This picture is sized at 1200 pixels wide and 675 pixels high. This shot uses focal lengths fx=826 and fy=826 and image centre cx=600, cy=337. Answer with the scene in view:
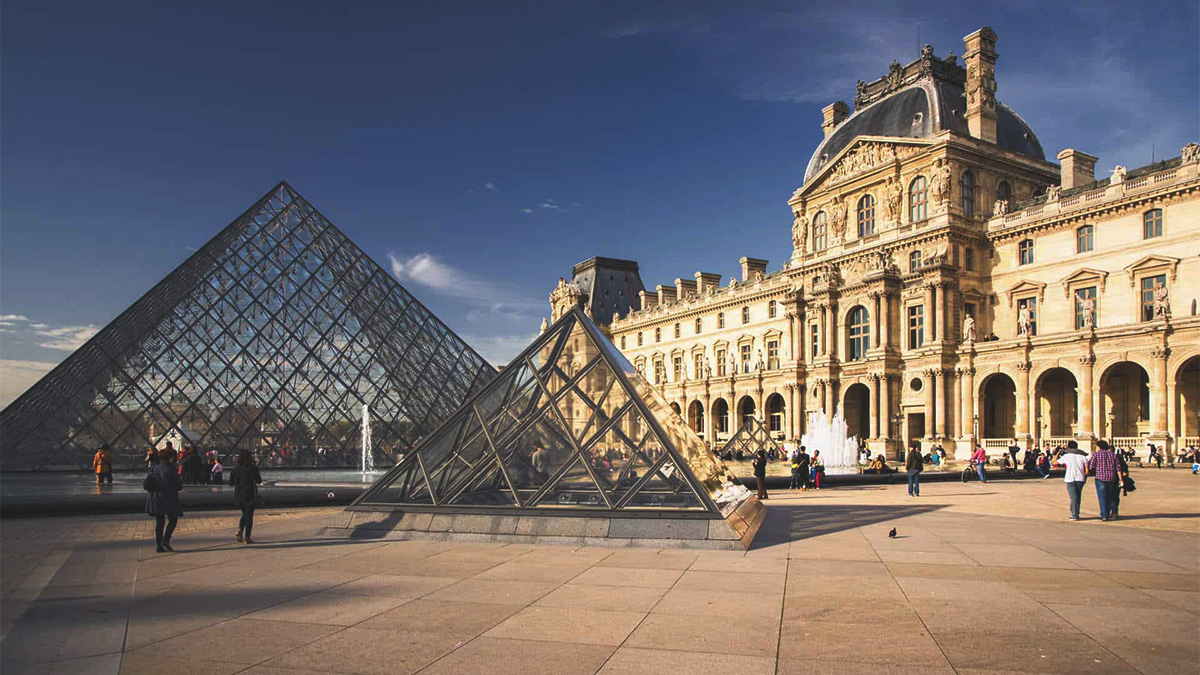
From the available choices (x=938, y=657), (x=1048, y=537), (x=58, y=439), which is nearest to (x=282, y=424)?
(x=58, y=439)

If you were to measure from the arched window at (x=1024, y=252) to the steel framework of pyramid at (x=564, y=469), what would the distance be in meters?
41.2

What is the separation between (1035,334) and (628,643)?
46610mm

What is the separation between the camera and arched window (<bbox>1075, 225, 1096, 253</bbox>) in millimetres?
44031

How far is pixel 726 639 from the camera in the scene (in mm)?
6215

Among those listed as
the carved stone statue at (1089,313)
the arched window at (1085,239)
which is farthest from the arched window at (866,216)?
the carved stone statue at (1089,313)

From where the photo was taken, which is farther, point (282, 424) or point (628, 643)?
point (282, 424)

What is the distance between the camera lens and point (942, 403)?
152ft

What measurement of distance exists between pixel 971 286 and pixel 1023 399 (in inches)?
343

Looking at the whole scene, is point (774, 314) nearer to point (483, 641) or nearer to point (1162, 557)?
point (1162, 557)

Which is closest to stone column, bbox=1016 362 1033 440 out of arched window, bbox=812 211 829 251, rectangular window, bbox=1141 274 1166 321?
rectangular window, bbox=1141 274 1166 321

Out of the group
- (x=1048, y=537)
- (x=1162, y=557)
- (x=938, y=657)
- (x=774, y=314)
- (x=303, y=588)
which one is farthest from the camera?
(x=774, y=314)

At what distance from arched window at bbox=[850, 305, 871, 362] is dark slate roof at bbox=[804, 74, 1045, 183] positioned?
1148cm

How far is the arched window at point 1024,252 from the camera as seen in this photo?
47312mm

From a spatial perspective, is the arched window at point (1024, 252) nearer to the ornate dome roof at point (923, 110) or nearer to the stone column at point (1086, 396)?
the ornate dome roof at point (923, 110)
